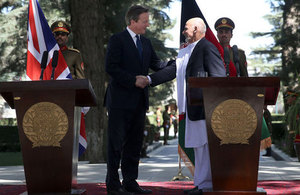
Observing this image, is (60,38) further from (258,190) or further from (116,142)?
(258,190)

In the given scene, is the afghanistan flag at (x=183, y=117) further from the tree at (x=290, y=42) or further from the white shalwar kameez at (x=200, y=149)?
the tree at (x=290, y=42)

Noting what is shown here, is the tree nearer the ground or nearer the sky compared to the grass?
nearer the sky

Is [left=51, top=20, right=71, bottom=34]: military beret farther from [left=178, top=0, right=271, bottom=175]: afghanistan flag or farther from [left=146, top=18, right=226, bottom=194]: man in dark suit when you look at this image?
[left=178, top=0, right=271, bottom=175]: afghanistan flag

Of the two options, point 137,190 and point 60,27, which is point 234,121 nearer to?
point 137,190

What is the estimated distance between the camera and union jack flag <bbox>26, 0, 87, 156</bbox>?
677 cm

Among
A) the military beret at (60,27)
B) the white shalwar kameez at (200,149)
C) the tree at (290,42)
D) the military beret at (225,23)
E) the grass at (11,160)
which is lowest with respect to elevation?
the grass at (11,160)

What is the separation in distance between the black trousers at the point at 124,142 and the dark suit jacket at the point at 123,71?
0.32 ft

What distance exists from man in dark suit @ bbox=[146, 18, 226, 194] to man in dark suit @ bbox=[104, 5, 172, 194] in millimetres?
273

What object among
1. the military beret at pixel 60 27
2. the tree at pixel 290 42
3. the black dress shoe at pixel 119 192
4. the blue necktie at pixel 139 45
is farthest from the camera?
the tree at pixel 290 42

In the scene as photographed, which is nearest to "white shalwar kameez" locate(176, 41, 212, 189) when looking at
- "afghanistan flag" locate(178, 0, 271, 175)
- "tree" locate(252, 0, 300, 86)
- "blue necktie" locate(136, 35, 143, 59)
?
"blue necktie" locate(136, 35, 143, 59)

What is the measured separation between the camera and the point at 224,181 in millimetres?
5406

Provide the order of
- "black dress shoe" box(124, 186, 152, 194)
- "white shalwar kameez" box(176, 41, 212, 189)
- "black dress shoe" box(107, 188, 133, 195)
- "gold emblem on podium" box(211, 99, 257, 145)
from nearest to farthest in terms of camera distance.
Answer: "gold emblem on podium" box(211, 99, 257, 145), "white shalwar kameez" box(176, 41, 212, 189), "black dress shoe" box(107, 188, 133, 195), "black dress shoe" box(124, 186, 152, 194)

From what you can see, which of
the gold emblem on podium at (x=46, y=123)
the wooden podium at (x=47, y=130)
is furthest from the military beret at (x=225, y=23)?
the gold emblem on podium at (x=46, y=123)

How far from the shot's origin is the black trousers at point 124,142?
633cm
